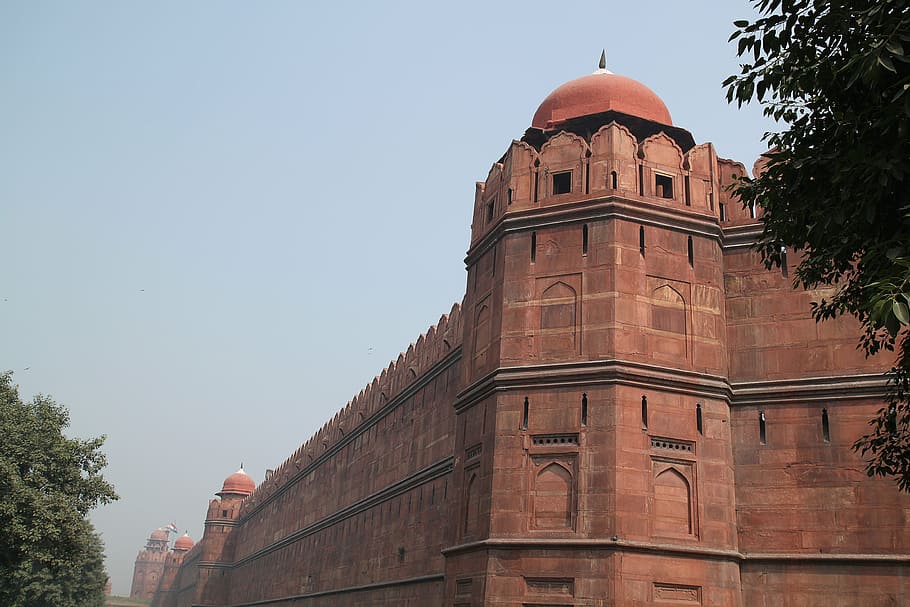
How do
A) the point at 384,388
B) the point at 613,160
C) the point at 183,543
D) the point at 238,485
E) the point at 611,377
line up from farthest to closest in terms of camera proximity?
the point at 183,543 < the point at 238,485 < the point at 384,388 < the point at 613,160 < the point at 611,377

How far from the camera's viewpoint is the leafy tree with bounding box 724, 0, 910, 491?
24.3 feet

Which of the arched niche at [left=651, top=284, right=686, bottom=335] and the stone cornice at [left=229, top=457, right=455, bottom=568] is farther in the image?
the stone cornice at [left=229, top=457, right=455, bottom=568]

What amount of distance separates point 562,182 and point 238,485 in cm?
5191

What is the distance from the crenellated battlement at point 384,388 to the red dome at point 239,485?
16.9m

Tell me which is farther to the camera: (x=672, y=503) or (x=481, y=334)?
(x=481, y=334)

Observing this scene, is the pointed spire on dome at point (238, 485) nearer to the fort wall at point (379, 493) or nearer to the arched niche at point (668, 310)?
the fort wall at point (379, 493)

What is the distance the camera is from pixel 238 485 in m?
64.1

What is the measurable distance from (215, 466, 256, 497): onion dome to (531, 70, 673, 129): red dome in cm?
4969

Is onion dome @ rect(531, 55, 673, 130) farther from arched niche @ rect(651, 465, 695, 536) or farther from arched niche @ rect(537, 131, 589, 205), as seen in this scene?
arched niche @ rect(651, 465, 695, 536)

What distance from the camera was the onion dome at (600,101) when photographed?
19.0 meters

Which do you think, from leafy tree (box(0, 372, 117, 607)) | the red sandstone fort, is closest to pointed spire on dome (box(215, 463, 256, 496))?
leafy tree (box(0, 372, 117, 607))

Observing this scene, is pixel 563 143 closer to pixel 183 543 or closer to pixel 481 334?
pixel 481 334

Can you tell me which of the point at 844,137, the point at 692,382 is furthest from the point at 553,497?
the point at 844,137

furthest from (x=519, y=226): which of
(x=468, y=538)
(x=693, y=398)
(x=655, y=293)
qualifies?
(x=468, y=538)
